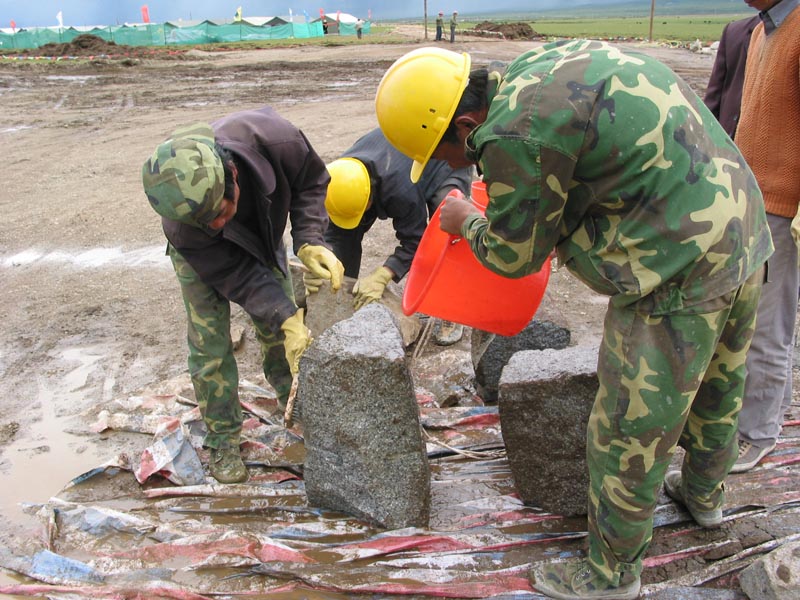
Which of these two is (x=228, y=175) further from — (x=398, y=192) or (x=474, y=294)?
(x=398, y=192)

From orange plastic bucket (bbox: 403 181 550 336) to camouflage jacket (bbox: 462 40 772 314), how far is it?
0.63 m

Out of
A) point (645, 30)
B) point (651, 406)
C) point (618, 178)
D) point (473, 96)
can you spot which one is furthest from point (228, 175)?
point (645, 30)

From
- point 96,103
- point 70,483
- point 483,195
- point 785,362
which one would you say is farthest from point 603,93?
point 96,103

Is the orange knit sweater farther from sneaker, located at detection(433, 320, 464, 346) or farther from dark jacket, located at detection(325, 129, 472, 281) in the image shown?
sneaker, located at detection(433, 320, 464, 346)

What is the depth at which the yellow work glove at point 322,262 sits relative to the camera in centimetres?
319

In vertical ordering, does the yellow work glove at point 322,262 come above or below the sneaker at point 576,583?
above

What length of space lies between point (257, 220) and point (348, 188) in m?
0.85

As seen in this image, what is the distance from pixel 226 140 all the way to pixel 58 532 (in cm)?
175

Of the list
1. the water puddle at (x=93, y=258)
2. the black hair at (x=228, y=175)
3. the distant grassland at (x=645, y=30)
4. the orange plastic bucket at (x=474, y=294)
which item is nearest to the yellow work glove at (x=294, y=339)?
the orange plastic bucket at (x=474, y=294)

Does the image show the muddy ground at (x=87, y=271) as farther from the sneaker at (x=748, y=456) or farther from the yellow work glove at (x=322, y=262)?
the sneaker at (x=748, y=456)

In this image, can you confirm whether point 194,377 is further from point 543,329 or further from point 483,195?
point 543,329

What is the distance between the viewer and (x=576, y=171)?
171 centimetres

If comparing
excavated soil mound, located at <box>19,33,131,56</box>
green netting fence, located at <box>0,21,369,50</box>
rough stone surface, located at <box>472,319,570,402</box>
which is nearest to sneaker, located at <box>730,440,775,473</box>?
rough stone surface, located at <box>472,319,570,402</box>

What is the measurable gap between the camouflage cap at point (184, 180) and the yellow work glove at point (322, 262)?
842 millimetres
